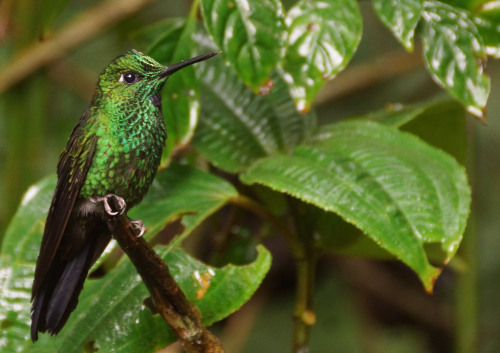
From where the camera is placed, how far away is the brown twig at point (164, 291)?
0.96 meters

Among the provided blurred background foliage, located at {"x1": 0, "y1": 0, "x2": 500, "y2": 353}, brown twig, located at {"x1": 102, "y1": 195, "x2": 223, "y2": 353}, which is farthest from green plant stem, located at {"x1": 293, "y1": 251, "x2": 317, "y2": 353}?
blurred background foliage, located at {"x1": 0, "y1": 0, "x2": 500, "y2": 353}

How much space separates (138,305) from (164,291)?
0.68 feet

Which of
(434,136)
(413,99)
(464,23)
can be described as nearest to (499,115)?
(413,99)

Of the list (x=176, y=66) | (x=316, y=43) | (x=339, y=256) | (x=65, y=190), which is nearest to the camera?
(x=176, y=66)

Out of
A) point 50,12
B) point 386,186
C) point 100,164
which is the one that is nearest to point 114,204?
point 100,164

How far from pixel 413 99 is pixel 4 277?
7.58 ft

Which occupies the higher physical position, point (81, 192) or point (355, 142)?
point (81, 192)

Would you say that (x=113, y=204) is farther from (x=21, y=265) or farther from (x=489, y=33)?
(x=489, y=33)

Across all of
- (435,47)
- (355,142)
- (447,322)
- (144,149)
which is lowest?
(447,322)

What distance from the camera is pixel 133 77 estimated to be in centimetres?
111

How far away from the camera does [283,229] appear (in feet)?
4.76

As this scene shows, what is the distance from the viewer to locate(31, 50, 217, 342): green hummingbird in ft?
3.57

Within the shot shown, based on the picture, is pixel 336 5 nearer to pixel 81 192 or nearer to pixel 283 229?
pixel 283 229

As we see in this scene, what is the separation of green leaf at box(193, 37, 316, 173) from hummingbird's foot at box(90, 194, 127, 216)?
1.65 feet
